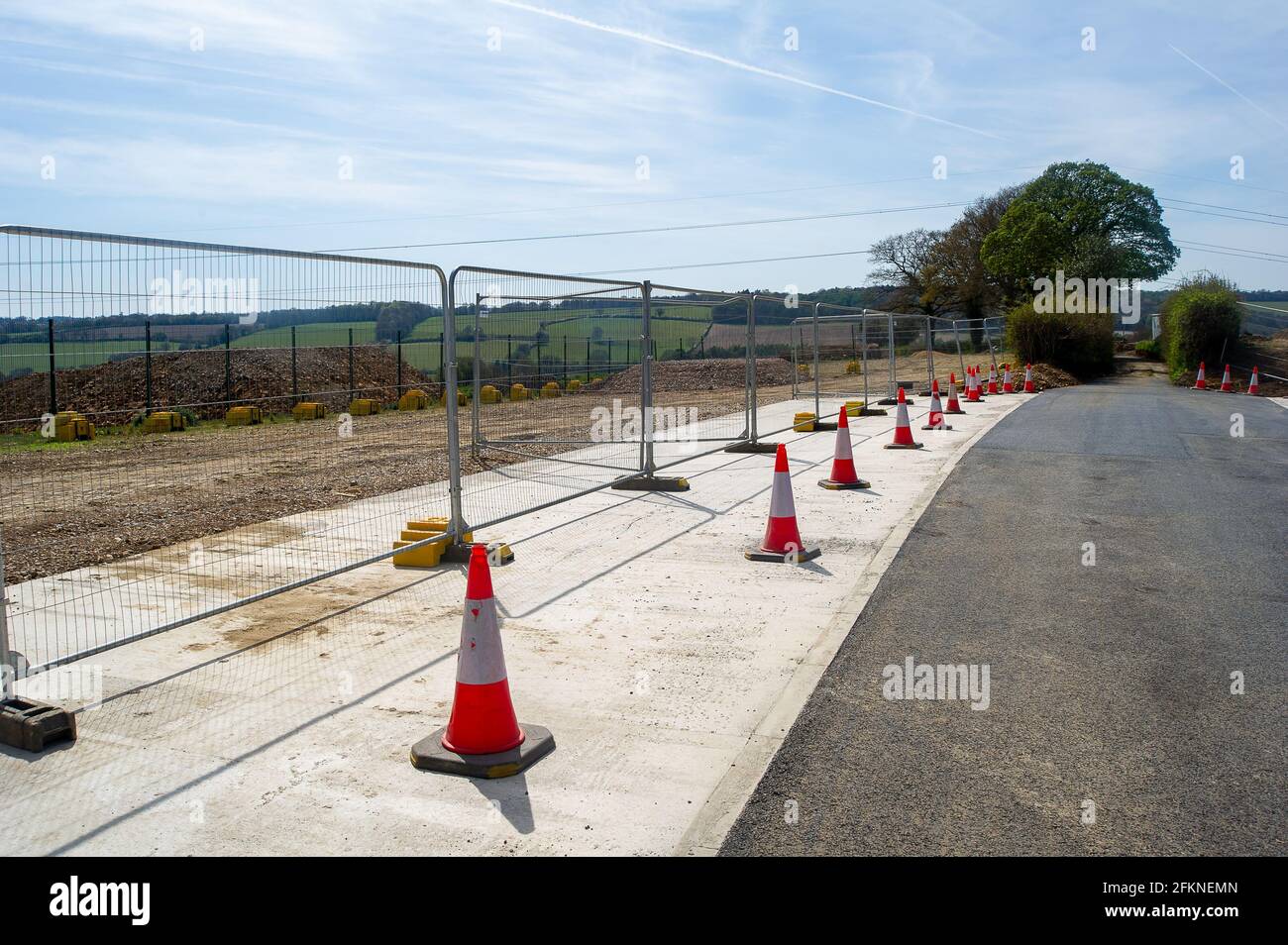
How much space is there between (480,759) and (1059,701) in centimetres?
288

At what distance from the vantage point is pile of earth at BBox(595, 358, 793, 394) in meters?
14.4

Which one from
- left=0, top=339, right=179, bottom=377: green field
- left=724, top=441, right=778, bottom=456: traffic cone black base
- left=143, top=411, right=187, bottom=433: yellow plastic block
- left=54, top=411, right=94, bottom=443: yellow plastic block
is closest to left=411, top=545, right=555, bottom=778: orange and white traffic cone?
left=0, top=339, right=179, bottom=377: green field

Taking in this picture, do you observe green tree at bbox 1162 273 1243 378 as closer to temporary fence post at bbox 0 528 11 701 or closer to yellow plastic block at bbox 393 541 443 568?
yellow plastic block at bbox 393 541 443 568

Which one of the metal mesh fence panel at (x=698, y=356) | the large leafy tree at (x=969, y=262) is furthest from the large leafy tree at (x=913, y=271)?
the metal mesh fence panel at (x=698, y=356)

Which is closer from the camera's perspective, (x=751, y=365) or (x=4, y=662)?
(x=4, y=662)

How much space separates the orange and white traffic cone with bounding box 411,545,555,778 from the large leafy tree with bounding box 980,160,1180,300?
5910 cm

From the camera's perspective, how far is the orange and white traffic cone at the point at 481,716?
4359 millimetres

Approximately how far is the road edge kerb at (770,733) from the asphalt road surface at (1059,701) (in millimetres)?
53

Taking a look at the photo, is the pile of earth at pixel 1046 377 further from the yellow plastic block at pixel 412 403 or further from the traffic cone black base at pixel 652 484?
the traffic cone black base at pixel 652 484

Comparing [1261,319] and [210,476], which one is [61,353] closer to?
[210,476]

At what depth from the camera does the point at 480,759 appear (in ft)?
14.3

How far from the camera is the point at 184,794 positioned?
4.10m

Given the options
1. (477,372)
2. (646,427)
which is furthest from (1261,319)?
(477,372)
